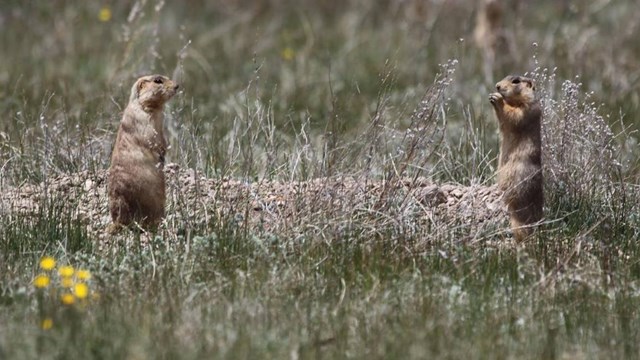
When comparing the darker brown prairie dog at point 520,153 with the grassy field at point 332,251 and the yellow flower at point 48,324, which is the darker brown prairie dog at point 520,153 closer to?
the grassy field at point 332,251

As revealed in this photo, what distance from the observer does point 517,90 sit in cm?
723

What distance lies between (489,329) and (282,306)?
0.86 meters

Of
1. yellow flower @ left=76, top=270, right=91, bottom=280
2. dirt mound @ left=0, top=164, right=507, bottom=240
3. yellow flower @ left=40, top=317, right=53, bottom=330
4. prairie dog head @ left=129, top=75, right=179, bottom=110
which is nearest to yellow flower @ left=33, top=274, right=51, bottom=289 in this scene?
yellow flower @ left=76, top=270, right=91, bottom=280

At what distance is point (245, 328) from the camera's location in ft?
17.5

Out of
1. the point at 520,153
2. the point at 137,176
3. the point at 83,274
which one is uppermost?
the point at 520,153

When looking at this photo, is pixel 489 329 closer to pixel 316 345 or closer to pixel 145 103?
pixel 316 345

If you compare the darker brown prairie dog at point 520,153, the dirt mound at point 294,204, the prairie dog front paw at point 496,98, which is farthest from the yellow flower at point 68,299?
the prairie dog front paw at point 496,98

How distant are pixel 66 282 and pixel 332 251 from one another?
136 cm

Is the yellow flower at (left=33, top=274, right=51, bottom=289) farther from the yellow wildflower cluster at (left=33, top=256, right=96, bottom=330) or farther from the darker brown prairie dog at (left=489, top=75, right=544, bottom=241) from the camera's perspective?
the darker brown prairie dog at (left=489, top=75, right=544, bottom=241)

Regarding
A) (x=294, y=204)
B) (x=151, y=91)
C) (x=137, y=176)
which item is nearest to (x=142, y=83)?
A: (x=151, y=91)

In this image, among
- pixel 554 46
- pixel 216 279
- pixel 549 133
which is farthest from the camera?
pixel 554 46

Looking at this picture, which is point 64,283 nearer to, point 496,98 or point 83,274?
point 83,274

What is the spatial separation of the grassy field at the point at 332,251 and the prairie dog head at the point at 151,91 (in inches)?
12.0

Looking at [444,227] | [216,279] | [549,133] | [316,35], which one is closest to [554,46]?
[316,35]
